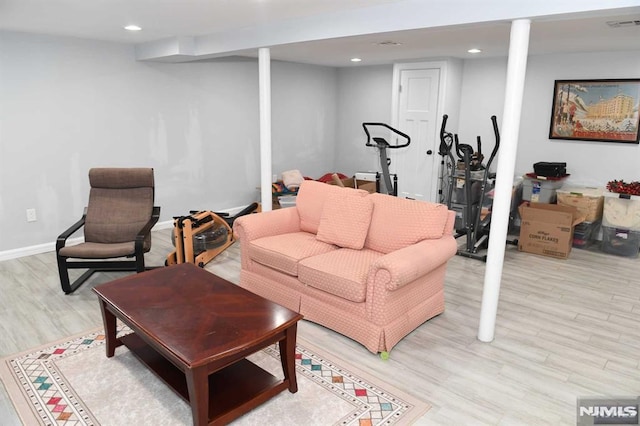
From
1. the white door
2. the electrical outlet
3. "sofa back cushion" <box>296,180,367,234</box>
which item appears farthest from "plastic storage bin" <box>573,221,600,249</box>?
the electrical outlet

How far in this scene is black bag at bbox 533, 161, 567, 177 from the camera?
5.14 metres

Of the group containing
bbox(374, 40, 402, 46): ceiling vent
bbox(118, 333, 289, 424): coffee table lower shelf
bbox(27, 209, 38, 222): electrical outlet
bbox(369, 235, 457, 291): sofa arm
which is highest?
bbox(374, 40, 402, 46): ceiling vent

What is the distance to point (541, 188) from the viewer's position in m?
5.25

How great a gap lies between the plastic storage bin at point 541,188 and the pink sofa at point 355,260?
259 centimetres

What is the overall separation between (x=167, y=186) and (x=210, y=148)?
2.48 feet

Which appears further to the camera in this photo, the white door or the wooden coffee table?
the white door

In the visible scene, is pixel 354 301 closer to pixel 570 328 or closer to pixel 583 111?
pixel 570 328

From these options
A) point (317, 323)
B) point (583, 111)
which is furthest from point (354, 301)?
point (583, 111)

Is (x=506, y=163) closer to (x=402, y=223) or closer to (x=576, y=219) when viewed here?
(x=402, y=223)

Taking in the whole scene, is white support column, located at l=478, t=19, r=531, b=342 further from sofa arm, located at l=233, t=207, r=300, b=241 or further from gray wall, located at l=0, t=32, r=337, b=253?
gray wall, located at l=0, t=32, r=337, b=253

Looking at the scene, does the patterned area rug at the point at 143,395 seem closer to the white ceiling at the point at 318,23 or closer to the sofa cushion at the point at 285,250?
the sofa cushion at the point at 285,250

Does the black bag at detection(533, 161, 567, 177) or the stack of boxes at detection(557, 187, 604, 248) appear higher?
the black bag at detection(533, 161, 567, 177)

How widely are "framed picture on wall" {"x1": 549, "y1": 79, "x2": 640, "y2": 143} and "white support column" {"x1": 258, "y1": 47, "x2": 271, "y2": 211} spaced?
344 cm

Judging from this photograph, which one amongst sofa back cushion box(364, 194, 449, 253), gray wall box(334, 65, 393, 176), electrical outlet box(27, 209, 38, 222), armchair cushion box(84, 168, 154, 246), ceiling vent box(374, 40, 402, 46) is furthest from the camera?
gray wall box(334, 65, 393, 176)
